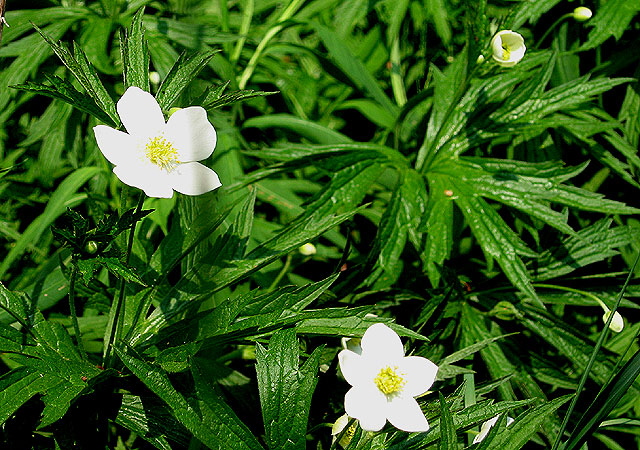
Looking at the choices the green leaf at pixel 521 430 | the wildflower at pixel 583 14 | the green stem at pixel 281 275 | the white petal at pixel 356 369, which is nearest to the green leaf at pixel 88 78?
the white petal at pixel 356 369

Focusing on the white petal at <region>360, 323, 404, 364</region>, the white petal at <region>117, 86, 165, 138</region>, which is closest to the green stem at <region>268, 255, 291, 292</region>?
the white petal at <region>360, 323, 404, 364</region>

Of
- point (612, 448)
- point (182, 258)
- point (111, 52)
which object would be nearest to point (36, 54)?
point (111, 52)

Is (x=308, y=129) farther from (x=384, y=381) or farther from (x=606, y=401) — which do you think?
(x=606, y=401)

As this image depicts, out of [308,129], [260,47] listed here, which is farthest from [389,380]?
[260,47]

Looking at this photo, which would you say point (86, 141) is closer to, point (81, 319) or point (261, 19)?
point (81, 319)

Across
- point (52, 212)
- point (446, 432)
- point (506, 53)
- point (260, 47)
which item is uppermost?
point (260, 47)

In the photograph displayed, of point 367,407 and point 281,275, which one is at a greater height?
point 281,275
